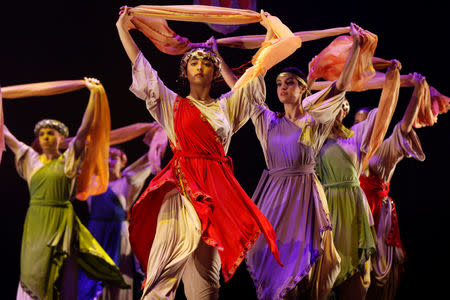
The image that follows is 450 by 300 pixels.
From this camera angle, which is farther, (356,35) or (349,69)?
(356,35)

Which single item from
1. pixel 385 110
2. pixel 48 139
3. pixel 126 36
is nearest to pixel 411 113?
pixel 385 110

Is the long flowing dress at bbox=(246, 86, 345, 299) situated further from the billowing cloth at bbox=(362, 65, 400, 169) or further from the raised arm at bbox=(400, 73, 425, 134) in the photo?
the raised arm at bbox=(400, 73, 425, 134)

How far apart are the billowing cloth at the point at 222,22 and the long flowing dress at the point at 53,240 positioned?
1.47 meters

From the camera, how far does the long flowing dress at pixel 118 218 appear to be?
5.12m

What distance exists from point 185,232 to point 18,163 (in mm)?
2323

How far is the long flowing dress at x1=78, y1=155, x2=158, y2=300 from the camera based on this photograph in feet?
16.8

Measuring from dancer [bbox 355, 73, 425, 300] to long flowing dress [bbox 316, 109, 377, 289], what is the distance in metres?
0.51

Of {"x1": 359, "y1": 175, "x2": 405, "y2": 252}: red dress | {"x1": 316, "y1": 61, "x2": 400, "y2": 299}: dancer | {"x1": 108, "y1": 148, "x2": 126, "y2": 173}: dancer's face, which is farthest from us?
{"x1": 108, "y1": 148, "x2": 126, "y2": 173}: dancer's face

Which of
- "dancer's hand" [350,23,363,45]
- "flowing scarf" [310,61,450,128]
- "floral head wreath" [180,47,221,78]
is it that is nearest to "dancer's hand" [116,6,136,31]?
"floral head wreath" [180,47,221,78]

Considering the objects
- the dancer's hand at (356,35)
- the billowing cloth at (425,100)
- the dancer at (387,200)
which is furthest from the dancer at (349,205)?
the dancer's hand at (356,35)

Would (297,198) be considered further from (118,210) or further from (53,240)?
(118,210)

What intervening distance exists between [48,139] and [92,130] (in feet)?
1.49

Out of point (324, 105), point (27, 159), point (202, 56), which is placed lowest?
point (27, 159)

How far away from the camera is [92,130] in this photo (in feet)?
13.7
